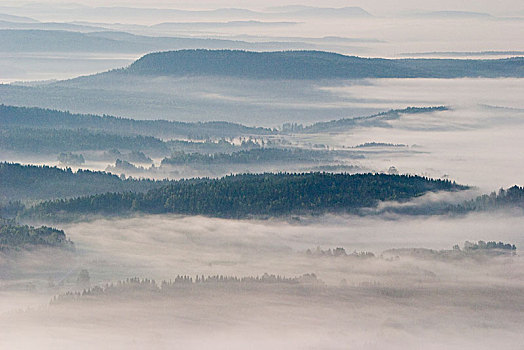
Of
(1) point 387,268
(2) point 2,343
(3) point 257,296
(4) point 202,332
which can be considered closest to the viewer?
(2) point 2,343

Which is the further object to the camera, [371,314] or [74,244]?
[74,244]

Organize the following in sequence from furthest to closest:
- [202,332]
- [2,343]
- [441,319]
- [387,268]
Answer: [387,268], [441,319], [202,332], [2,343]

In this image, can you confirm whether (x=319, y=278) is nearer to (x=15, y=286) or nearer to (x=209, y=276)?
(x=209, y=276)

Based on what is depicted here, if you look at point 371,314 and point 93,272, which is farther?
point 93,272

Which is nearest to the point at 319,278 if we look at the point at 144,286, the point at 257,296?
the point at 257,296

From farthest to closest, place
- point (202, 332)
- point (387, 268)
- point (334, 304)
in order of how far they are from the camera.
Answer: point (387, 268) → point (334, 304) → point (202, 332)

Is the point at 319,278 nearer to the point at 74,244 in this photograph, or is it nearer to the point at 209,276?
the point at 209,276

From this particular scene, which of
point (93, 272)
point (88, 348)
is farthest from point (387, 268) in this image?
point (88, 348)

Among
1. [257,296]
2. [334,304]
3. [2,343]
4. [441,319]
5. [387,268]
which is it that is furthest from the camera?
[387,268]
